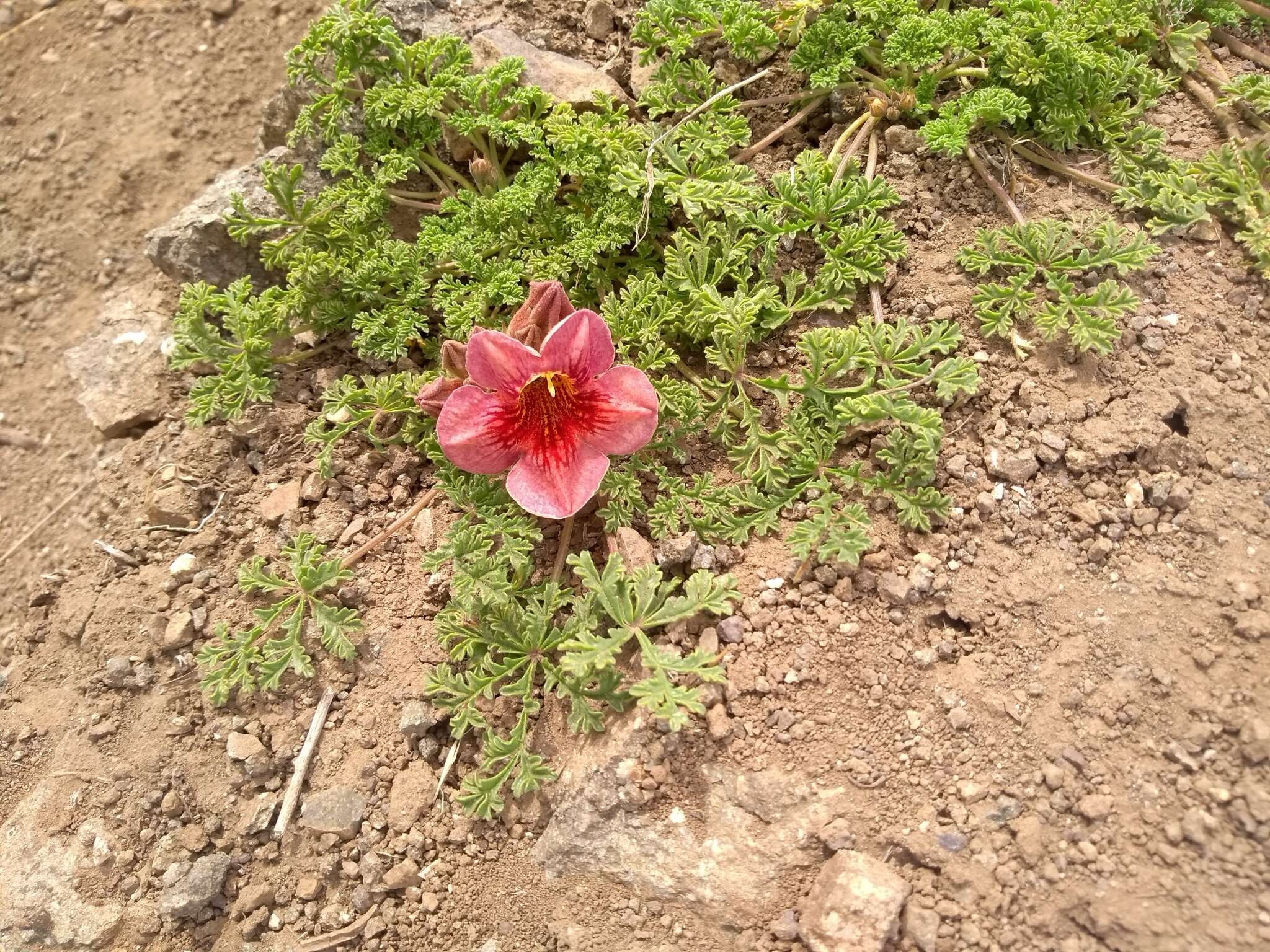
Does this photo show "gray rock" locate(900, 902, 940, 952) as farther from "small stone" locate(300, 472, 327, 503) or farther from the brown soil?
"small stone" locate(300, 472, 327, 503)

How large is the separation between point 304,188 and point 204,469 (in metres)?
1.35

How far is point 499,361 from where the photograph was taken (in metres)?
2.83

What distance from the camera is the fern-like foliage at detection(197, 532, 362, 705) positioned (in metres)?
3.11

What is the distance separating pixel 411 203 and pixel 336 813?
2.44 metres

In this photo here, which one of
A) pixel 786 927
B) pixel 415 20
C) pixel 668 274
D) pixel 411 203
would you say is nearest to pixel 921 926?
pixel 786 927

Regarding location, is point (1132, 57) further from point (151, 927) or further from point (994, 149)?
point (151, 927)

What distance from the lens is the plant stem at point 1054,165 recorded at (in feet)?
11.2

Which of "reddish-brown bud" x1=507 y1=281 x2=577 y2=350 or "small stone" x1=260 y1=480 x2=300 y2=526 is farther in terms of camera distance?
"small stone" x1=260 y1=480 x2=300 y2=526

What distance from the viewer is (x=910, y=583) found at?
9.61 feet

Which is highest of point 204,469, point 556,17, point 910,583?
point 556,17

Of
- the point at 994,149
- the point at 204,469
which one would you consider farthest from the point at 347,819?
the point at 994,149

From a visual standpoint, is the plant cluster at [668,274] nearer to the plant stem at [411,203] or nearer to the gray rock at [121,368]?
the plant stem at [411,203]

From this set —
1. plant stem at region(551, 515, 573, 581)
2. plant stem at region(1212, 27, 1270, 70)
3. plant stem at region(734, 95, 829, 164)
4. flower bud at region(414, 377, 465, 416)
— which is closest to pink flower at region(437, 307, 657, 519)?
flower bud at region(414, 377, 465, 416)

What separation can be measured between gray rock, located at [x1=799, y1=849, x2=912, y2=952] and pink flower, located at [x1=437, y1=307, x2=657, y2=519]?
1.38 m
